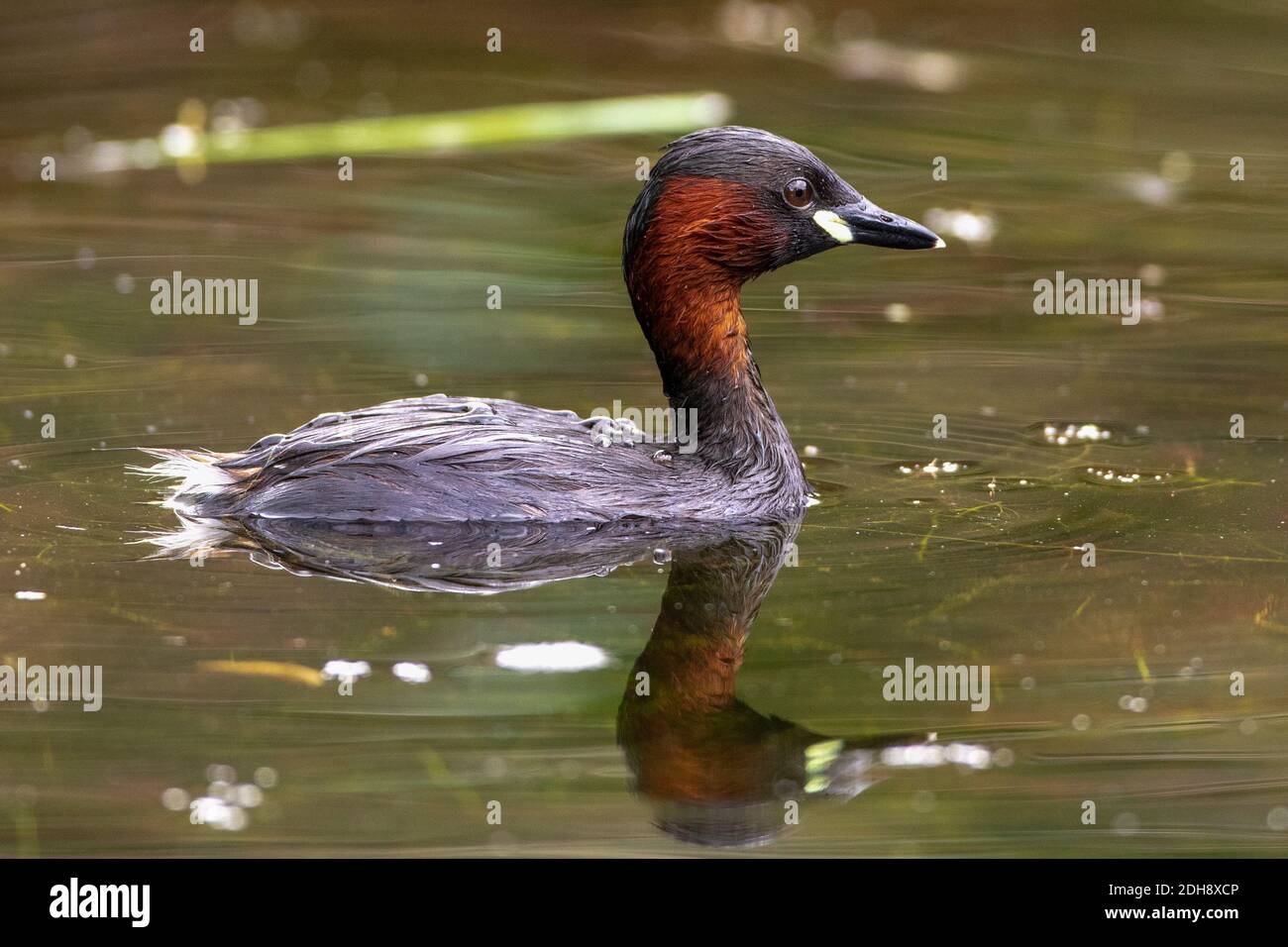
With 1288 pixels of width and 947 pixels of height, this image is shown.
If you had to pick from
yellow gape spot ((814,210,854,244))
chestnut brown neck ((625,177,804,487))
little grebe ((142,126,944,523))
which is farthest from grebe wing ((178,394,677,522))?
yellow gape spot ((814,210,854,244))

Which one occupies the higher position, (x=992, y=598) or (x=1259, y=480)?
(x=1259, y=480)

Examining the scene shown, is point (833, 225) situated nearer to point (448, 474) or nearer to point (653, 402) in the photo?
point (653, 402)

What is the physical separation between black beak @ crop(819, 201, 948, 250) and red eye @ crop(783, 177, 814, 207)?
0.13 metres

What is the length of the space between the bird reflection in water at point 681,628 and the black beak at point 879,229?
1396 millimetres

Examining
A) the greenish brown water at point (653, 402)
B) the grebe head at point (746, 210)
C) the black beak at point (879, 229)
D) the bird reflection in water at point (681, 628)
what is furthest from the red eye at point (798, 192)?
the bird reflection in water at point (681, 628)

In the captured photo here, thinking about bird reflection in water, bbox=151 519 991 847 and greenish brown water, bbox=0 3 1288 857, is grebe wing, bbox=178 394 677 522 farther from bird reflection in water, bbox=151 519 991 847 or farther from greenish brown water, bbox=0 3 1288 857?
greenish brown water, bbox=0 3 1288 857

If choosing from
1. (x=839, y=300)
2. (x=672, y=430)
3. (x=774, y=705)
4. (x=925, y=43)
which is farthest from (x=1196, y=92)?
(x=774, y=705)

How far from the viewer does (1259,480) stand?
335 inches

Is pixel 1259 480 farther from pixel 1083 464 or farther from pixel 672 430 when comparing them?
pixel 672 430

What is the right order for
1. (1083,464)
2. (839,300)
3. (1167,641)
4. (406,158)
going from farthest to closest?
1. (406,158)
2. (839,300)
3. (1083,464)
4. (1167,641)

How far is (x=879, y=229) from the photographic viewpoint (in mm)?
8477

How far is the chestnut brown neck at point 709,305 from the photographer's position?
827cm

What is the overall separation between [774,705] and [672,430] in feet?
8.05

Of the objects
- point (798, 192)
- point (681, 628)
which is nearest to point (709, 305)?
point (798, 192)
